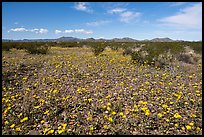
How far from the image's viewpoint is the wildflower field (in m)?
5.12

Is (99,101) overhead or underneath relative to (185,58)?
underneath

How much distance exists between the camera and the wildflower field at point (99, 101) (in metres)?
5.12

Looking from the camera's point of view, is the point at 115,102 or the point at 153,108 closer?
the point at 153,108

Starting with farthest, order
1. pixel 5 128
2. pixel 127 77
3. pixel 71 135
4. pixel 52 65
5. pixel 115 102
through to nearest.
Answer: pixel 52 65 < pixel 127 77 < pixel 115 102 < pixel 5 128 < pixel 71 135

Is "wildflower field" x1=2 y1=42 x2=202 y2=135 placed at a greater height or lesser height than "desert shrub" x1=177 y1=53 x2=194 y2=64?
lesser

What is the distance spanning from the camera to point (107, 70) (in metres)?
9.80

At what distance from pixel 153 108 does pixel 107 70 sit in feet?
13.6

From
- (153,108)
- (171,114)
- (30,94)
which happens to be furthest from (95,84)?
(171,114)

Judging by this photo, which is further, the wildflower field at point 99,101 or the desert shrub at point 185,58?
the desert shrub at point 185,58

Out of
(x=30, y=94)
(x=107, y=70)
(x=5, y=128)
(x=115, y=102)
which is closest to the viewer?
(x=5, y=128)

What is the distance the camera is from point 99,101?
254 inches

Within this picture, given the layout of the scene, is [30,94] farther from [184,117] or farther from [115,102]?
[184,117]

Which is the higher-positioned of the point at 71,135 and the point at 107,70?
the point at 107,70

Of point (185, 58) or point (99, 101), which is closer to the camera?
point (99, 101)
